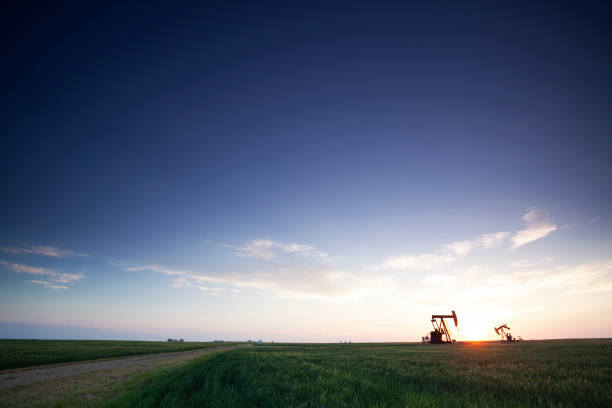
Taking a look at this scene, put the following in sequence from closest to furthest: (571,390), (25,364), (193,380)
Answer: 1. (571,390)
2. (193,380)
3. (25,364)

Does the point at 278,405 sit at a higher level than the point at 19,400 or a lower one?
higher

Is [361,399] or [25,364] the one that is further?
[25,364]

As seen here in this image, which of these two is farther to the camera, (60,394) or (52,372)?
(52,372)

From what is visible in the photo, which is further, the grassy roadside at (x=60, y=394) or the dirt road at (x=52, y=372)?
the dirt road at (x=52, y=372)

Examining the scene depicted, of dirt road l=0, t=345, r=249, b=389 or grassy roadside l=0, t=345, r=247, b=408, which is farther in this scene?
dirt road l=0, t=345, r=249, b=389

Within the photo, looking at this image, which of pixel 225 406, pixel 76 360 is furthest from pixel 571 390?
pixel 76 360

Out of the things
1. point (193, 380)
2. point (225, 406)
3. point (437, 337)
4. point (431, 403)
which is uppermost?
point (431, 403)

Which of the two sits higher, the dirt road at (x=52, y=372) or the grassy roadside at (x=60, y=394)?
the grassy roadside at (x=60, y=394)

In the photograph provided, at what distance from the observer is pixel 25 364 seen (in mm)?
22797

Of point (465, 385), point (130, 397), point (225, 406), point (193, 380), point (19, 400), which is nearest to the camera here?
point (225, 406)

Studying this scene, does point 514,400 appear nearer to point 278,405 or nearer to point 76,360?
point 278,405

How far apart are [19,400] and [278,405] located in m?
12.2

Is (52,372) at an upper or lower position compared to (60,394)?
lower

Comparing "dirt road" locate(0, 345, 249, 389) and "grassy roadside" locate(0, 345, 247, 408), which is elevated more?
"grassy roadside" locate(0, 345, 247, 408)
